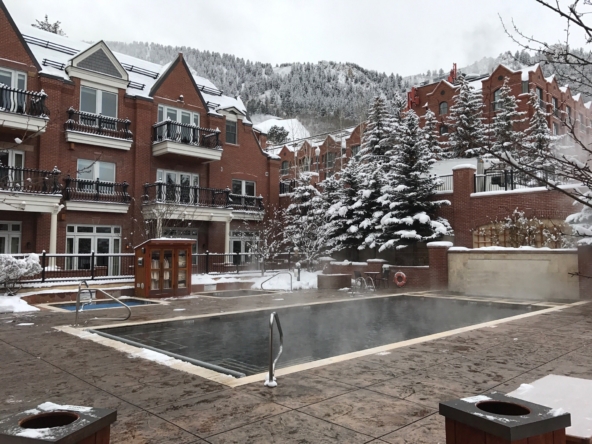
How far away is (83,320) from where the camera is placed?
1116 cm

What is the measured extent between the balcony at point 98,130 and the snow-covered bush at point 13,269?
9500 mm

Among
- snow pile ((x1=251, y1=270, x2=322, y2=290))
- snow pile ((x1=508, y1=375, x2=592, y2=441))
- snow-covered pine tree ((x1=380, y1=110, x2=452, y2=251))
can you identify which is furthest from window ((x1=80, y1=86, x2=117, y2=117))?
snow pile ((x1=508, y1=375, x2=592, y2=441))

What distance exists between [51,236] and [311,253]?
518 inches

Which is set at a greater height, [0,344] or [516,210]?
[516,210]

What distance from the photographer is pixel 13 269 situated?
553 inches

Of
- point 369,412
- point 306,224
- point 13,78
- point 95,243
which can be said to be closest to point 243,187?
point 306,224

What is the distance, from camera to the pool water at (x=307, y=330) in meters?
7.68

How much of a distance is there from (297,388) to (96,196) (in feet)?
66.3

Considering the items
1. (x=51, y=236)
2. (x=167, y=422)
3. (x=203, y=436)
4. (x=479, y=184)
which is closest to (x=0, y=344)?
(x=167, y=422)

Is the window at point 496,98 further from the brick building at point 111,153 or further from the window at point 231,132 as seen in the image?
the window at point 231,132

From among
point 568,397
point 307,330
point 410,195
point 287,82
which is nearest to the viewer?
point 568,397

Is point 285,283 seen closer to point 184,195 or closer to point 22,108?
point 184,195

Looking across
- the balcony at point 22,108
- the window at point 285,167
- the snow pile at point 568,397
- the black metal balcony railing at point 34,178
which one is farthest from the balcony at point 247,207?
the window at point 285,167

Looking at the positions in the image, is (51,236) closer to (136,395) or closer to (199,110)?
(199,110)
